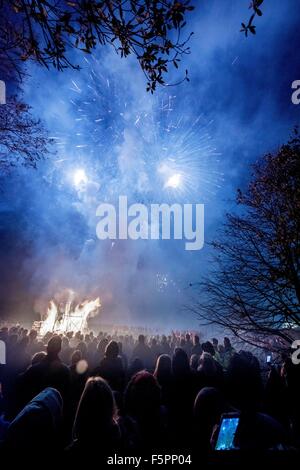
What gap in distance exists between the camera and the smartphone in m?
2.79

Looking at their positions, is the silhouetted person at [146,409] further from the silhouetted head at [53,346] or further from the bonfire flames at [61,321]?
the bonfire flames at [61,321]

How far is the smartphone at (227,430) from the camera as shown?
2.79 meters

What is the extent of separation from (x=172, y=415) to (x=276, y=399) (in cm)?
209

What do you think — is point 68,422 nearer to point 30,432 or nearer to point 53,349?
point 53,349

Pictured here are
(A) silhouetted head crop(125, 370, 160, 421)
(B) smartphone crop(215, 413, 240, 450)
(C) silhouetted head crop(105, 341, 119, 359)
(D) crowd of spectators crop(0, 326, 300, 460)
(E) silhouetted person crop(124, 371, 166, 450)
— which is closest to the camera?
(D) crowd of spectators crop(0, 326, 300, 460)

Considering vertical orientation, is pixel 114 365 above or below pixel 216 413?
below

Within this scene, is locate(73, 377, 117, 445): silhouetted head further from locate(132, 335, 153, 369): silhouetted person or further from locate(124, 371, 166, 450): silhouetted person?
locate(132, 335, 153, 369): silhouetted person

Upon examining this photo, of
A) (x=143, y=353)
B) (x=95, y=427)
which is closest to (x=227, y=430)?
(x=95, y=427)

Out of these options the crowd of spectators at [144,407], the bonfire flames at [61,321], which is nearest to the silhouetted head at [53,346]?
the crowd of spectators at [144,407]

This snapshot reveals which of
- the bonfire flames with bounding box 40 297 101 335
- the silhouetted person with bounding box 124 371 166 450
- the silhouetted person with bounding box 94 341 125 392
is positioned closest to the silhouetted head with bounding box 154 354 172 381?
the silhouetted person with bounding box 94 341 125 392

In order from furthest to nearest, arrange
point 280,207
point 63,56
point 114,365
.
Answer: point 280,207
point 114,365
point 63,56

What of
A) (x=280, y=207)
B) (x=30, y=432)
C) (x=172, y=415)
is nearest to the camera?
(x=30, y=432)

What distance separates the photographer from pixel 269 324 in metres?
5.87

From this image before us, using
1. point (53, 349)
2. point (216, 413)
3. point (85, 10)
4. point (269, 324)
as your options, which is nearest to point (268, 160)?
point (269, 324)
